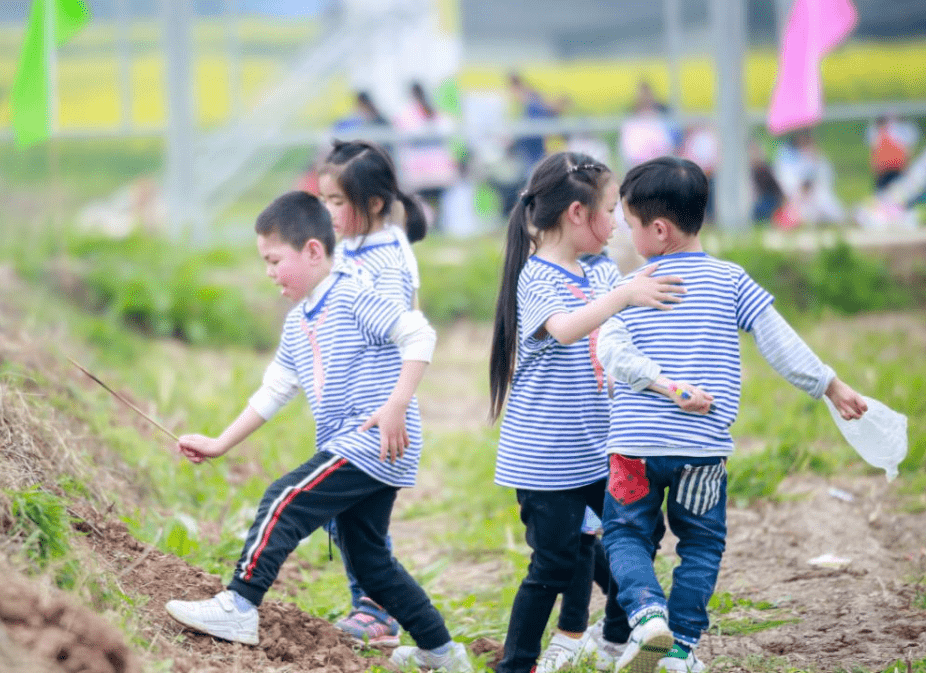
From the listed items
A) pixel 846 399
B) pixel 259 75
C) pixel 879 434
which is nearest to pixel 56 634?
pixel 846 399

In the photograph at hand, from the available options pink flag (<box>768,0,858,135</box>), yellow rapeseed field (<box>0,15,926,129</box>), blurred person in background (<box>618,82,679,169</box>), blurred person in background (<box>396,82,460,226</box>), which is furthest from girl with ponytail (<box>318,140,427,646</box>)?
yellow rapeseed field (<box>0,15,926,129</box>)

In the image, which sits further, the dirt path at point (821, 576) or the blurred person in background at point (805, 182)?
the blurred person in background at point (805, 182)

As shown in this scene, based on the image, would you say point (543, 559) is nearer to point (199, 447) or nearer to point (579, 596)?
point (579, 596)

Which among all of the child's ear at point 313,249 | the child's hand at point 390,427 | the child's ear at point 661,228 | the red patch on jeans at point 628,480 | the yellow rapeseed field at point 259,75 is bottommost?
the red patch on jeans at point 628,480

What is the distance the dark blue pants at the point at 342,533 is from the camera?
3.63 metres

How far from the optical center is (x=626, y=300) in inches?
139

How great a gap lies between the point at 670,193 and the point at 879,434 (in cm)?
100

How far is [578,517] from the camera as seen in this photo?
3.71m

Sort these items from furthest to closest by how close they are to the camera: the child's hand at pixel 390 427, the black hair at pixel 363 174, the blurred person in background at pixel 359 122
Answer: the blurred person in background at pixel 359 122 → the black hair at pixel 363 174 → the child's hand at pixel 390 427

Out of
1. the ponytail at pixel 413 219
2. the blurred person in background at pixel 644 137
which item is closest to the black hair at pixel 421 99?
the blurred person in background at pixel 644 137

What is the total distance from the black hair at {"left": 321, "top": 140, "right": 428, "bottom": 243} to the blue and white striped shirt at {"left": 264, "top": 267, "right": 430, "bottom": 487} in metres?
0.37

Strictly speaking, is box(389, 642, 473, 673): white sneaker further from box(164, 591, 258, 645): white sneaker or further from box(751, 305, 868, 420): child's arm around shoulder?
box(751, 305, 868, 420): child's arm around shoulder

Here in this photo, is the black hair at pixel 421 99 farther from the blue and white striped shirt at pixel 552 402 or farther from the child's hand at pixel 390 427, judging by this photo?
the child's hand at pixel 390 427

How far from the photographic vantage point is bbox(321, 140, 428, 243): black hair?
419 centimetres
